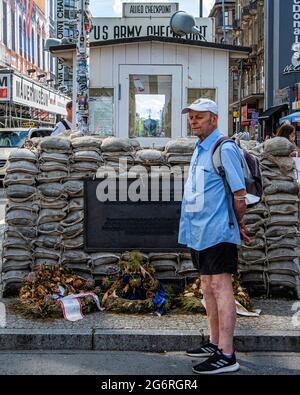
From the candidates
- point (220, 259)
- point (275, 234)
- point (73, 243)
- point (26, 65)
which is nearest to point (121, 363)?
point (220, 259)

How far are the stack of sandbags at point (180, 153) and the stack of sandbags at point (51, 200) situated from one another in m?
1.07

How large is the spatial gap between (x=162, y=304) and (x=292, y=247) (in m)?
1.48

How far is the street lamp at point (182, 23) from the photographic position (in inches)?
421

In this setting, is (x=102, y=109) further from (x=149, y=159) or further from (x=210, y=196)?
(x=210, y=196)

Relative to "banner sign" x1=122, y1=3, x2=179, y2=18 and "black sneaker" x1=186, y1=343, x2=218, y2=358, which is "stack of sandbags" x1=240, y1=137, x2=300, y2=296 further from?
"banner sign" x1=122, y1=3, x2=179, y2=18

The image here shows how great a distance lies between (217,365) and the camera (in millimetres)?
4852

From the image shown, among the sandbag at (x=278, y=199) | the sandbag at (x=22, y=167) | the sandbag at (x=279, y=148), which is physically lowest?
the sandbag at (x=278, y=199)

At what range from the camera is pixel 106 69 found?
34.4ft

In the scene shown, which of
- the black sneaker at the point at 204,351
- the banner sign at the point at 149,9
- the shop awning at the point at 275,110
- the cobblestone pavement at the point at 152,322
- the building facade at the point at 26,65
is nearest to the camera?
the black sneaker at the point at 204,351

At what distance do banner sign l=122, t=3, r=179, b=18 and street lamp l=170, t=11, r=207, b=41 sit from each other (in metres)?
0.73

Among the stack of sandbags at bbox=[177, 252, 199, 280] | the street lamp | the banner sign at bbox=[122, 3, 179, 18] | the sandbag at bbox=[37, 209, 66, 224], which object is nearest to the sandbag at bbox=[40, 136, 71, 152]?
the sandbag at bbox=[37, 209, 66, 224]

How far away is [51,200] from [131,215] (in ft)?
2.75

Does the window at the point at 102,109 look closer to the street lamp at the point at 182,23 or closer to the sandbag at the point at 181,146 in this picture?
the street lamp at the point at 182,23

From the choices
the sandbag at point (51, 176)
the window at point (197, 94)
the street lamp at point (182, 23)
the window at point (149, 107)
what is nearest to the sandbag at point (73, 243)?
the sandbag at point (51, 176)
